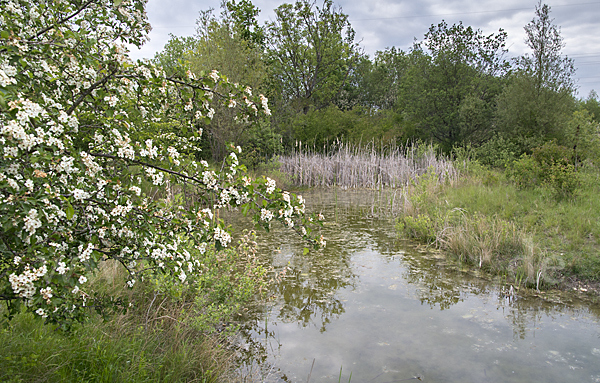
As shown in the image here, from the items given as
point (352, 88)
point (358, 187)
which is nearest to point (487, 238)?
point (358, 187)

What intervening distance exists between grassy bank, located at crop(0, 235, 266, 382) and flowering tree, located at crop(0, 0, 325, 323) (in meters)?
0.31

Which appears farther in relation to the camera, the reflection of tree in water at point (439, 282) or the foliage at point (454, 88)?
the foliage at point (454, 88)

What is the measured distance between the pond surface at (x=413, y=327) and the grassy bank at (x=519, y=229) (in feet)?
1.20

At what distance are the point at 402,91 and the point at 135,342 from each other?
85.5ft

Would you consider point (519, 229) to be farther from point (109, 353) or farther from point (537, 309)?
point (109, 353)

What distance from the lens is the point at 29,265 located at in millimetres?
1517

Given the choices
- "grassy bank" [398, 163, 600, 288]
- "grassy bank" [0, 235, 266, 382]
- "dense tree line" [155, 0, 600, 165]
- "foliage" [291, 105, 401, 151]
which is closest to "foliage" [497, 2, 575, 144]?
"dense tree line" [155, 0, 600, 165]

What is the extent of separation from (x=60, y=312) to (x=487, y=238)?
5284mm

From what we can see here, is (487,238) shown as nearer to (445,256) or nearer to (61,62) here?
(445,256)

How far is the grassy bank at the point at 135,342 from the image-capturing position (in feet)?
6.69

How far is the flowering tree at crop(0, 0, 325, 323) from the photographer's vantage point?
1.48m

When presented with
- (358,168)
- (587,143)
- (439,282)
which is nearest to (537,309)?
(439,282)

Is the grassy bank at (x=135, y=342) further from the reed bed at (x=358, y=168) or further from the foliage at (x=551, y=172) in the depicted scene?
the reed bed at (x=358, y=168)

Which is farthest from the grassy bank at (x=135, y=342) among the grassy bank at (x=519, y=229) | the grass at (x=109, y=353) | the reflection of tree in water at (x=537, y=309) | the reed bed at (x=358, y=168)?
the reed bed at (x=358, y=168)
